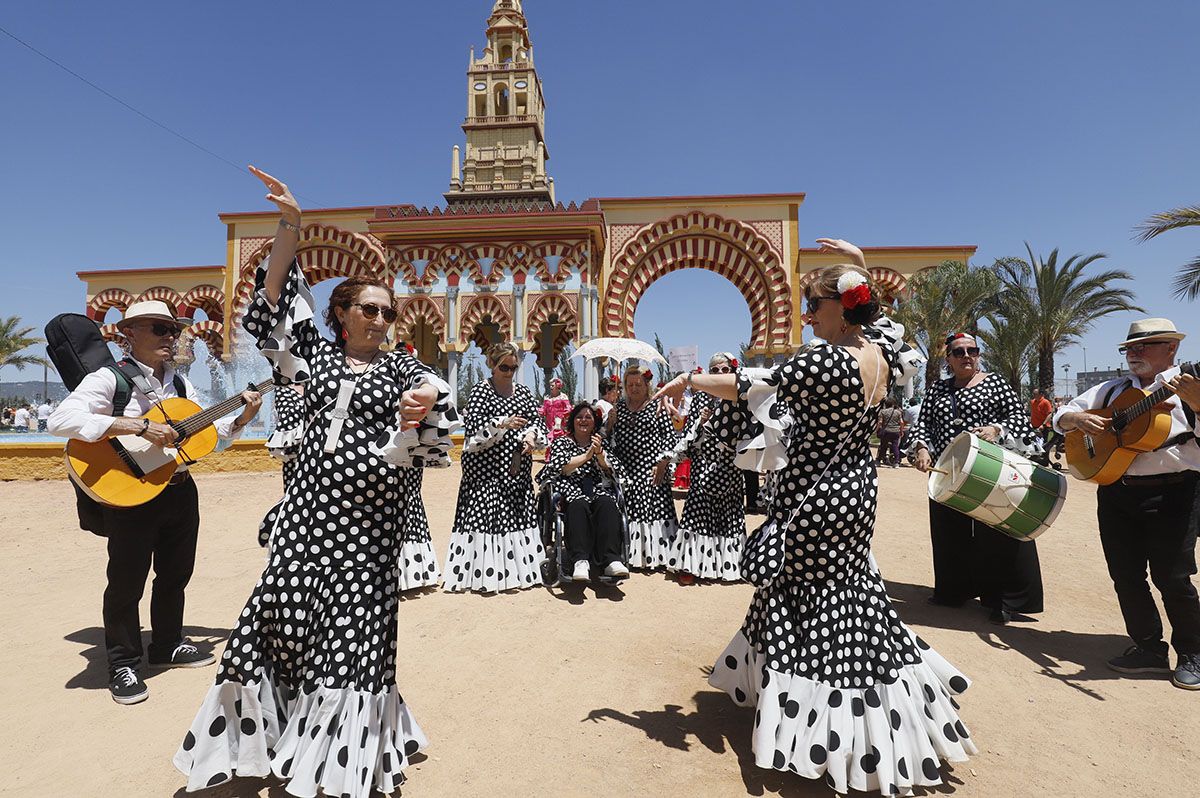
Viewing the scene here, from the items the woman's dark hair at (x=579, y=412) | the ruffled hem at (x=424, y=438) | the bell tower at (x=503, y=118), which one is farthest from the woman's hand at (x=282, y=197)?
the bell tower at (x=503, y=118)

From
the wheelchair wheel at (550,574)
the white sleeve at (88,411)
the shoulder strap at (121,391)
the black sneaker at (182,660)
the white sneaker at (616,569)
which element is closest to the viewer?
the white sleeve at (88,411)

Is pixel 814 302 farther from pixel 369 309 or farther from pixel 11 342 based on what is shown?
pixel 11 342

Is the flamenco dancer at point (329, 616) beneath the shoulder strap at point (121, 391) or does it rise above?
beneath

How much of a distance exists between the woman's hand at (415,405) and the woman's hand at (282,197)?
A: 85cm

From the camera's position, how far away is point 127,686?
10.0 feet

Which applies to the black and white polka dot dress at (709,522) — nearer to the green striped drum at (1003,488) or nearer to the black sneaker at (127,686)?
the green striped drum at (1003,488)

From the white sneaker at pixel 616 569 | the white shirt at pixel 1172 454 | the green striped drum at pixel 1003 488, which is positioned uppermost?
the white shirt at pixel 1172 454

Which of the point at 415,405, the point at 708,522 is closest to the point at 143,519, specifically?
the point at 415,405

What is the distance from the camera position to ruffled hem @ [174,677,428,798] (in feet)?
6.57

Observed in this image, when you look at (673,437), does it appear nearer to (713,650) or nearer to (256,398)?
(713,650)

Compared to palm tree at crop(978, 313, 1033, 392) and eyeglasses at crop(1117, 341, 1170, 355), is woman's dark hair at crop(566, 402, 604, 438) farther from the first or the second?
palm tree at crop(978, 313, 1033, 392)

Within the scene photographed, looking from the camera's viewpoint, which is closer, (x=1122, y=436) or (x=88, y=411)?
(x=88, y=411)

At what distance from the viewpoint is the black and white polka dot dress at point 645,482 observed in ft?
17.9

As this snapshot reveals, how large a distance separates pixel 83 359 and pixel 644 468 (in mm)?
4055
